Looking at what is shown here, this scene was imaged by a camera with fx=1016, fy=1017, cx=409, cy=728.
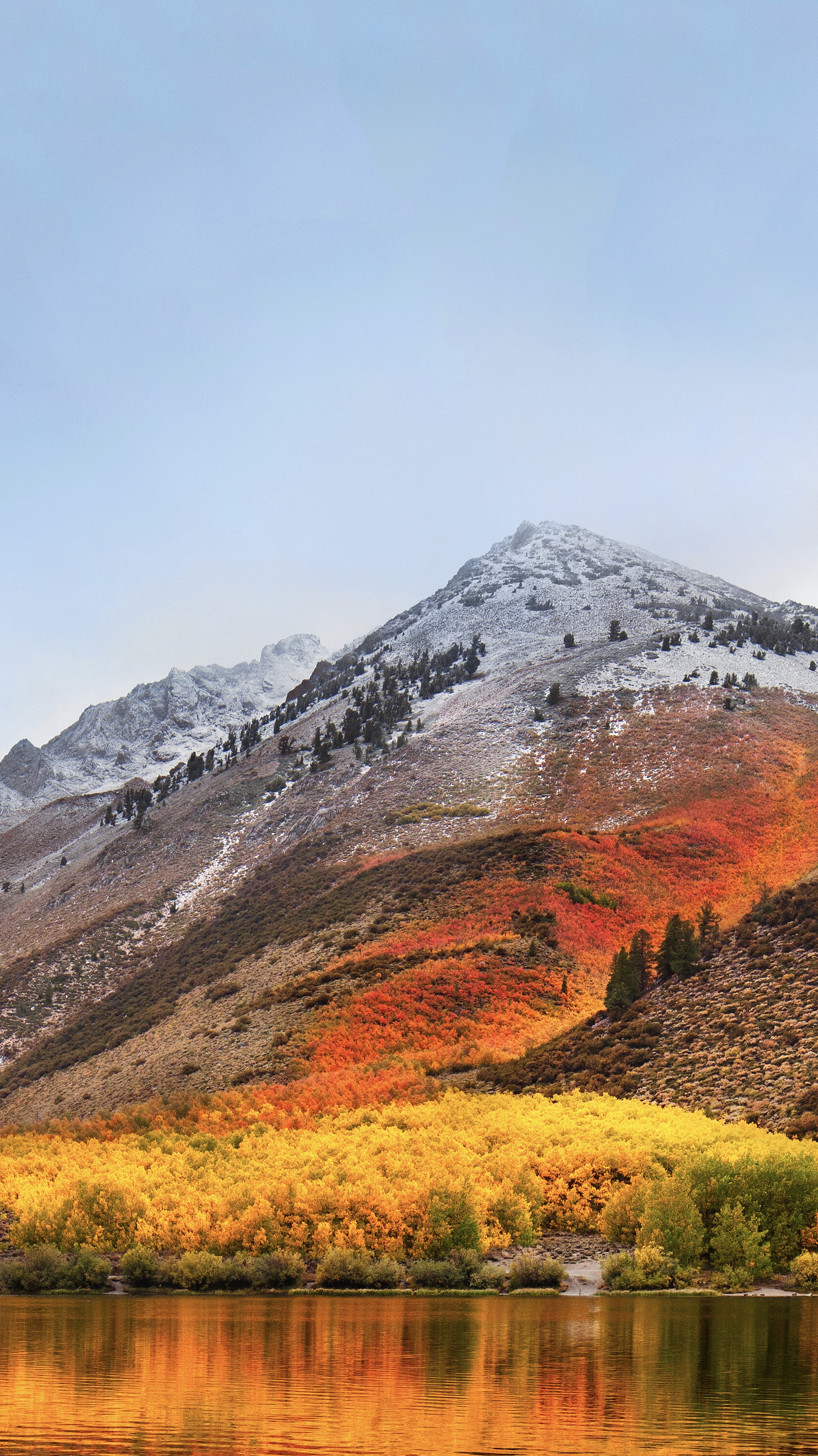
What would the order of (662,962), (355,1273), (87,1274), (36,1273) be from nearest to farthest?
(355,1273) < (87,1274) < (36,1273) < (662,962)

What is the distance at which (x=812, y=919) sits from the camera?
3822 centimetres

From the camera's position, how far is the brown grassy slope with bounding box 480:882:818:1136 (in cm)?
2917

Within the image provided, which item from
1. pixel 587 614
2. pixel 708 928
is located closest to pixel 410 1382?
pixel 708 928

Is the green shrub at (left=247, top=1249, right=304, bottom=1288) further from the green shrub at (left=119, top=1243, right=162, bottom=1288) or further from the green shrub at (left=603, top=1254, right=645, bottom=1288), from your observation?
the green shrub at (left=603, top=1254, right=645, bottom=1288)

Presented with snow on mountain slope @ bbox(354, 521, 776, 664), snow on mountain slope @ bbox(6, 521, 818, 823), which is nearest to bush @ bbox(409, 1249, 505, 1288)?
snow on mountain slope @ bbox(6, 521, 818, 823)

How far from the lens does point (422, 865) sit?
66.4 metres

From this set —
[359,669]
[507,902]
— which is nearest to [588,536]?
[359,669]

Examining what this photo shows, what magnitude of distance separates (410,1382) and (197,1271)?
10.5m

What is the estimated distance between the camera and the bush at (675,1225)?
1964 centimetres

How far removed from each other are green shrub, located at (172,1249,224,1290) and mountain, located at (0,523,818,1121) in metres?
16.7

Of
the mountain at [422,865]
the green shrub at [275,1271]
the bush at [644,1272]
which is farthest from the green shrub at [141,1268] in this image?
the mountain at [422,865]

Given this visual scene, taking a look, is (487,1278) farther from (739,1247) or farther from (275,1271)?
(739,1247)

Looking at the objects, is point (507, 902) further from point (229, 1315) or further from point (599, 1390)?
point (599, 1390)

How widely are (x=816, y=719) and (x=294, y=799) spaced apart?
156 ft
